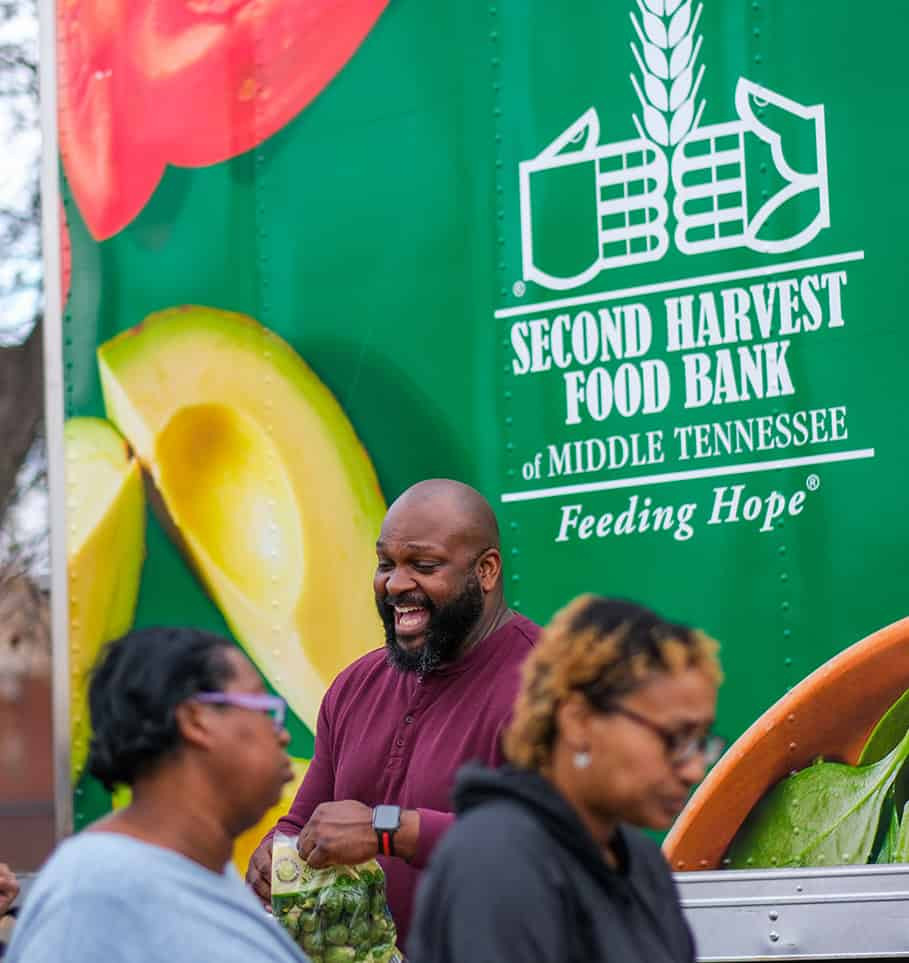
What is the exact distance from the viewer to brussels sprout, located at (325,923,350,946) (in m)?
3.17

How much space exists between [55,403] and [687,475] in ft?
5.65

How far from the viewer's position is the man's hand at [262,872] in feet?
11.6

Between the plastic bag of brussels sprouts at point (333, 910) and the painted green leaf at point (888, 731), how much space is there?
0.94m

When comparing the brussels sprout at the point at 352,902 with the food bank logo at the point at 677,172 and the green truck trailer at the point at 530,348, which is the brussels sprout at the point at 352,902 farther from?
the food bank logo at the point at 677,172

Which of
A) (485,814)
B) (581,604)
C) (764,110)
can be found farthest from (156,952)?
(764,110)

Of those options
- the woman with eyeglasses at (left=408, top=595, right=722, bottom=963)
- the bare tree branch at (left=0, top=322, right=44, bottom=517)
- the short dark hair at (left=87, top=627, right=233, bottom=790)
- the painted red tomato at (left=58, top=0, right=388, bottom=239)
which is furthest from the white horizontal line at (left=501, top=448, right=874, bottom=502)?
the bare tree branch at (left=0, top=322, right=44, bottom=517)

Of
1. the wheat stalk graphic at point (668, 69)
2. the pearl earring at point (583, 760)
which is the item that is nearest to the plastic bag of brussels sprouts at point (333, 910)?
the pearl earring at point (583, 760)

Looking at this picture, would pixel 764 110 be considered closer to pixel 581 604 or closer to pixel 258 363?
pixel 258 363

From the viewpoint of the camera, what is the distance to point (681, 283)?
3709 mm

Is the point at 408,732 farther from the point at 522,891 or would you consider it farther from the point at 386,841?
the point at 522,891

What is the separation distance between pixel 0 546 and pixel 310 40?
28.4 ft

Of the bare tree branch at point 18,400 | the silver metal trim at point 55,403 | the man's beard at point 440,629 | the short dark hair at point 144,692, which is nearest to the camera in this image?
the short dark hair at point 144,692

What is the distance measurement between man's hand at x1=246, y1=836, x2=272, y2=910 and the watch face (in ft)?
1.66

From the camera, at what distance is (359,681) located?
3650 millimetres
